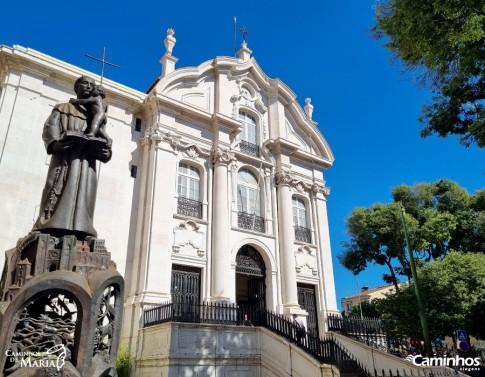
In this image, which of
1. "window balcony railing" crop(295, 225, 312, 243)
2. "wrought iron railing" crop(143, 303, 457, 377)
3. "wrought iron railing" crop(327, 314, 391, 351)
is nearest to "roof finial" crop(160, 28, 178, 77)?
"window balcony railing" crop(295, 225, 312, 243)

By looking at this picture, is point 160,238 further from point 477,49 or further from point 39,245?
point 477,49

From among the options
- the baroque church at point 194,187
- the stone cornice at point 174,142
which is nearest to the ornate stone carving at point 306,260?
the baroque church at point 194,187

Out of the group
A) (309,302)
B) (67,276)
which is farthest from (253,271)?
(67,276)

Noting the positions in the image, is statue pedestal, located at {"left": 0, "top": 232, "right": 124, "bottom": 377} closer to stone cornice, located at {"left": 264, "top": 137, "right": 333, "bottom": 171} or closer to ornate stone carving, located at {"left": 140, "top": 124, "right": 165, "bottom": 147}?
ornate stone carving, located at {"left": 140, "top": 124, "right": 165, "bottom": 147}

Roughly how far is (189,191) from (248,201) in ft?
10.3

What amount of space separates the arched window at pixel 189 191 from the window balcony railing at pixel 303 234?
5.66m

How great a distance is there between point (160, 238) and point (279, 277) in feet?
20.4

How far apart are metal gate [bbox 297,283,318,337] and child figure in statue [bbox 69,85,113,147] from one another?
14342mm

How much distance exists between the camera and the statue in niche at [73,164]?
590 centimetres

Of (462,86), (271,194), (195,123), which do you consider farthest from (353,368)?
(195,123)

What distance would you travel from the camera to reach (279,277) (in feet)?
58.7

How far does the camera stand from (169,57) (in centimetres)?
1877

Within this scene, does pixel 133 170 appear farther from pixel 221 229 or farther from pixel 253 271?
pixel 253 271

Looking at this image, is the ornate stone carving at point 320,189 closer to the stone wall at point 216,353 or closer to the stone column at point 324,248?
the stone column at point 324,248
